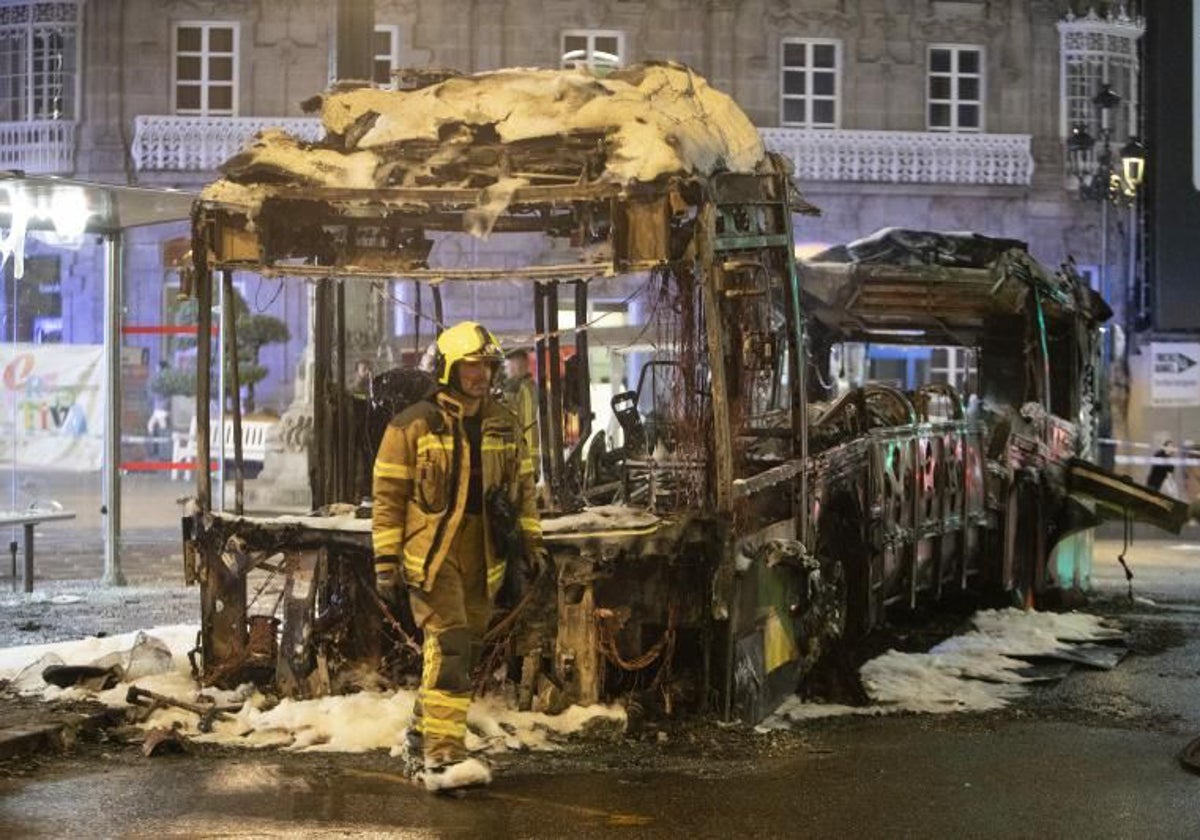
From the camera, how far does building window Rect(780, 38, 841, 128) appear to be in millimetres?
34031

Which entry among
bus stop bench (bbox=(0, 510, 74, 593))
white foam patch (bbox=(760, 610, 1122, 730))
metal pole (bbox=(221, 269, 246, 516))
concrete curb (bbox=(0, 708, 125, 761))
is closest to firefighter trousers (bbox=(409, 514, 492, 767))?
concrete curb (bbox=(0, 708, 125, 761))

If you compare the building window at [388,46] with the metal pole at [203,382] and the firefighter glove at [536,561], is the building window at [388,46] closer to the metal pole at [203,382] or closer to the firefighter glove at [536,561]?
the metal pole at [203,382]

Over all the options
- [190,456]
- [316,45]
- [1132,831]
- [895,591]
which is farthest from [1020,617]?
[316,45]

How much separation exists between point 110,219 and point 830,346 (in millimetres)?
6002

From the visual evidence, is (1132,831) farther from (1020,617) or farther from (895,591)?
(1020,617)

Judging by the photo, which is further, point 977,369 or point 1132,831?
point 977,369

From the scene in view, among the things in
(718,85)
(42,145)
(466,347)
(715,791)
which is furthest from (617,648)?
(42,145)

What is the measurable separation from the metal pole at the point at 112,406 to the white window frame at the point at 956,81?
2387cm

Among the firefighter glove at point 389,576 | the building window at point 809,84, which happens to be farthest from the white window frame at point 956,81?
the firefighter glove at point 389,576

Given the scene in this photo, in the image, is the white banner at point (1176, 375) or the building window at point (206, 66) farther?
the building window at point (206, 66)

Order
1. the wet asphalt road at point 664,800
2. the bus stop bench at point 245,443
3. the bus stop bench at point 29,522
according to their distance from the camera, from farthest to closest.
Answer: the bus stop bench at point 245,443
the bus stop bench at point 29,522
the wet asphalt road at point 664,800

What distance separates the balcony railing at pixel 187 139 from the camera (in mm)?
32344

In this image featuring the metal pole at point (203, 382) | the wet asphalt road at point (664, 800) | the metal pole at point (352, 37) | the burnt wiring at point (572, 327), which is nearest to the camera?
the wet asphalt road at point (664, 800)

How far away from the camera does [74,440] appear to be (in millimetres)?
14438
